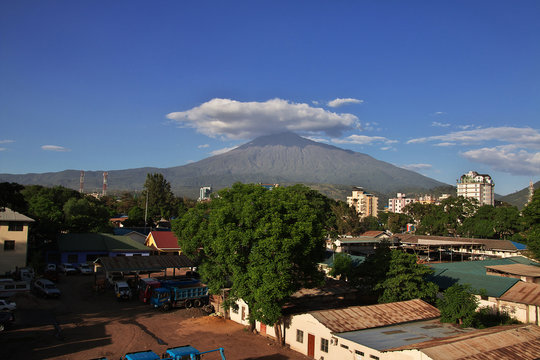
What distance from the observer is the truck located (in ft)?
71.5

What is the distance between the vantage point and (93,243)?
37844 mm

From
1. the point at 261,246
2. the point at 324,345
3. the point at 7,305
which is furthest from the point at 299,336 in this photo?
the point at 7,305

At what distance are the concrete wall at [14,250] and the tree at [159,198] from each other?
42853mm

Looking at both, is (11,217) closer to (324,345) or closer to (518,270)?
(324,345)

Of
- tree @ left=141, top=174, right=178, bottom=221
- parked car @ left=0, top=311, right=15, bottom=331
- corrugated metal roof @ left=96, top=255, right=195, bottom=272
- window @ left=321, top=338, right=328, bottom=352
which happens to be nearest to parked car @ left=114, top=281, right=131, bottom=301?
corrugated metal roof @ left=96, top=255, right=195, bottom=272

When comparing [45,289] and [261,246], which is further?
[45,289]

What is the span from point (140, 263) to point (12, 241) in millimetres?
11838

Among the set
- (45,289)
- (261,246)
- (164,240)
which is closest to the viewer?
(261,246)

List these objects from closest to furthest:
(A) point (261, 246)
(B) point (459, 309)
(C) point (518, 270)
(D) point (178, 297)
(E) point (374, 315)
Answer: (A) point (261, 246) < (E) point (374, 315) < (B) point (459, 309) < (D) point (178, 297) < (C) point (518, 270)

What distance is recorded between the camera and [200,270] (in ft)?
66.4

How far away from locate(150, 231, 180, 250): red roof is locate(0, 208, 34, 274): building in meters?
13.1

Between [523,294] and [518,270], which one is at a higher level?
[518,270]

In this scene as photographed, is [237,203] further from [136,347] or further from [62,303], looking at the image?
[62,303]

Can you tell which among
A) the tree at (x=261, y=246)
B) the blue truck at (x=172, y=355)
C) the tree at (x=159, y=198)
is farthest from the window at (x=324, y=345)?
the tree at (x=159, y=198)
